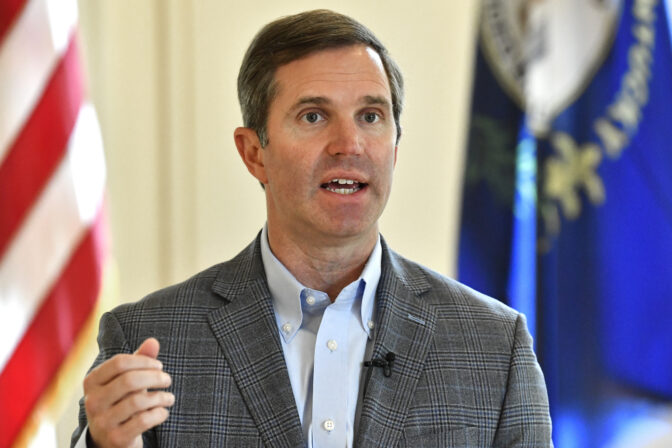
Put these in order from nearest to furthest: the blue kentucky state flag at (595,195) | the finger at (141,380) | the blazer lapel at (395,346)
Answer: the finger at (141,380)
the blazer lapel at (395,346)
the blue kentucky state flag at (595,195)

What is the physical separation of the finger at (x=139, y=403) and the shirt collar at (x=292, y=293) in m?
0.40

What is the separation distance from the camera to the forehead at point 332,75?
1.88 m

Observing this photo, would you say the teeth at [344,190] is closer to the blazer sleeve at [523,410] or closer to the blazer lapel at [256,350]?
the blazer lapel at [256,350]

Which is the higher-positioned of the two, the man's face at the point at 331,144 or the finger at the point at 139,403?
the man's face at the point at 331,144

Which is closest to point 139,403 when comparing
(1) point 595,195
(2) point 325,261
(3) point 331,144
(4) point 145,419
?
(4) point 145,419

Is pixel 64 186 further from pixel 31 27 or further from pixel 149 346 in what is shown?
pixel 149 346

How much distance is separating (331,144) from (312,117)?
0.32 feet

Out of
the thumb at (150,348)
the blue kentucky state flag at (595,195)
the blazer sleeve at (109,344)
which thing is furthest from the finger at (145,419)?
the blue kentucky state flag at (595,195)

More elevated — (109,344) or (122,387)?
(109,344)

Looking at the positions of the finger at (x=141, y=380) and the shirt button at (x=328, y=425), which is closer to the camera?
the finger at (x=141, y=380)

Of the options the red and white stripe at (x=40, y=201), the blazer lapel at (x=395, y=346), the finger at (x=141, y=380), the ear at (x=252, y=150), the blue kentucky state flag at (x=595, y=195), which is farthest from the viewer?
the blue kentucky state flag at (x=595, y=195)

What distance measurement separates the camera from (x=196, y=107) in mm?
3406

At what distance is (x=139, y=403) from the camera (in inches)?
60.5

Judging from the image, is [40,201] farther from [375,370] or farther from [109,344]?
[375,370]
